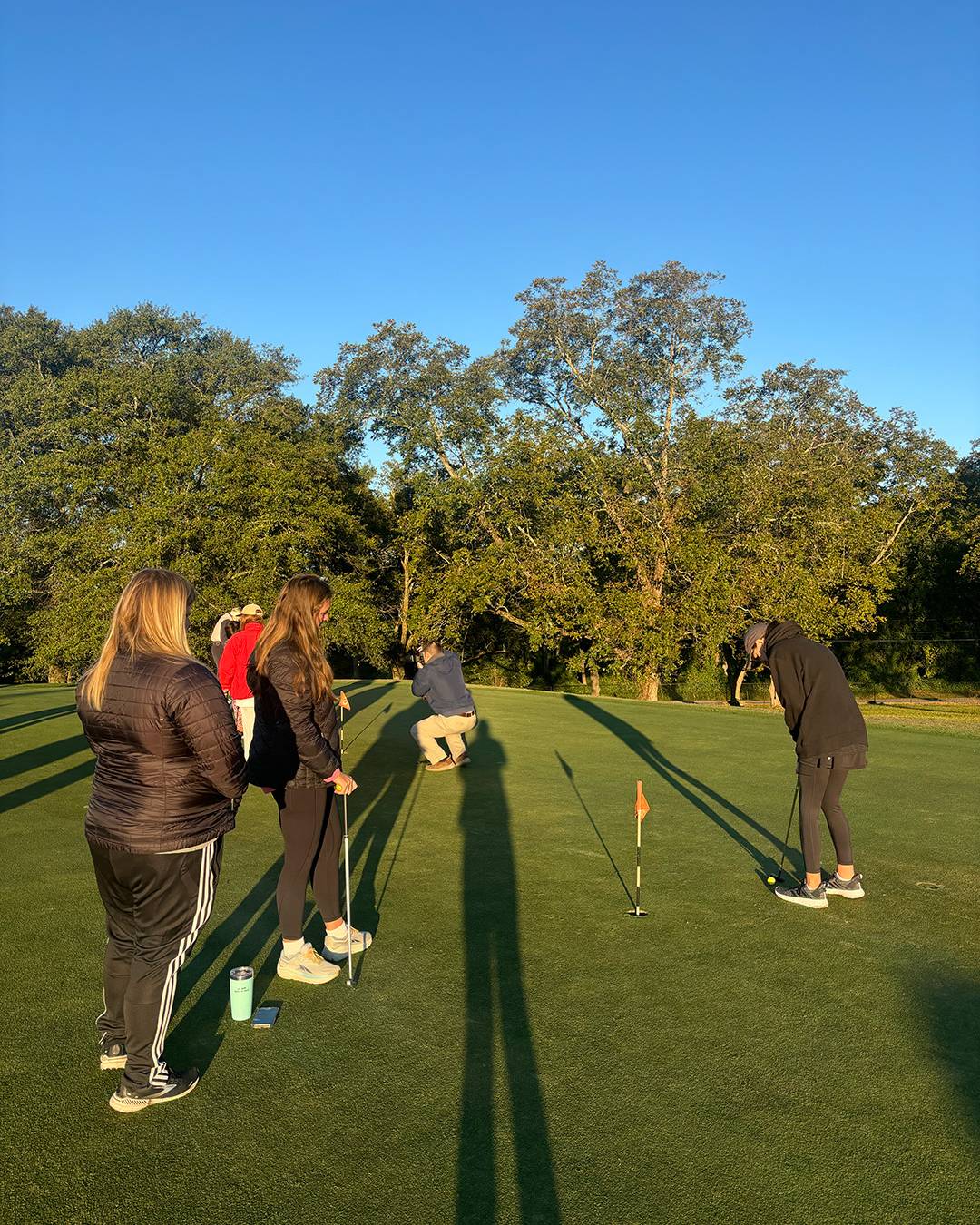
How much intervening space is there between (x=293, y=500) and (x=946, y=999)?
27859mm

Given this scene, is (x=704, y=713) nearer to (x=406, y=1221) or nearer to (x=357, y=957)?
(x=357, y=957)

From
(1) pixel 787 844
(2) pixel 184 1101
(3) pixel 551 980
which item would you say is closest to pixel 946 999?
(3) pixel 551 980

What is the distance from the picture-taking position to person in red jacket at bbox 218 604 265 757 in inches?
346

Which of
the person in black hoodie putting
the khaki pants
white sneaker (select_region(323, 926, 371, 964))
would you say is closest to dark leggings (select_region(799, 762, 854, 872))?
the person in black hoodie putting

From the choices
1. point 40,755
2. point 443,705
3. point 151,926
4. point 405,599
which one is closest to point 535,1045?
point 151,926

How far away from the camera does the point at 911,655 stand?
4144cm

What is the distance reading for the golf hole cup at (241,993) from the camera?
14.7ft

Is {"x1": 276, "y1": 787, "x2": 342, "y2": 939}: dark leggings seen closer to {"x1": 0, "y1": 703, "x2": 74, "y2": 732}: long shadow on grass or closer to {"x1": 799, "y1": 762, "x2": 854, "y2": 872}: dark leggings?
{"x1": 799, "y1": 762, "x2": 854, "y2": 872}: dark leggings

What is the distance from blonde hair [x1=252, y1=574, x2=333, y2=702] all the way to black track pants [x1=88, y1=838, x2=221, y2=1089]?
4.19ft

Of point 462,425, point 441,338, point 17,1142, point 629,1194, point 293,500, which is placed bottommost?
point 17,1142

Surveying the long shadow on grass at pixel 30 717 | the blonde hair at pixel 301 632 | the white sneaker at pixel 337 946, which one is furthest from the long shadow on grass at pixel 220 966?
the long shadow on grass at pixel 30 717

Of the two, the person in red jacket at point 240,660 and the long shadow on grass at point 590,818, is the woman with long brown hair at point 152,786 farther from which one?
the person in red jacket at point 240,660

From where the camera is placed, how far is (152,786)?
3750 mm

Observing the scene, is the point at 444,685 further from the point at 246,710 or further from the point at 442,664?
the point at 246,710
